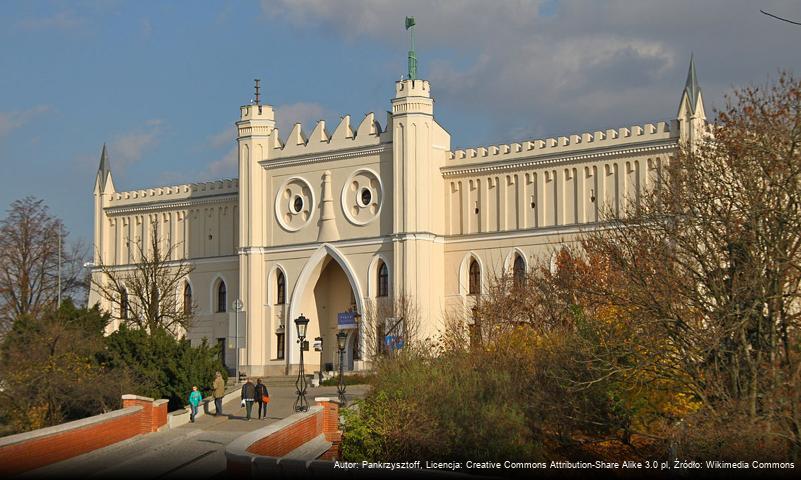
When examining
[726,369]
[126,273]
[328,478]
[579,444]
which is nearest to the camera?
[328,478]

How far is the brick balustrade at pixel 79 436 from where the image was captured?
2675 cm

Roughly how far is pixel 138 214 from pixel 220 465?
41456 mm

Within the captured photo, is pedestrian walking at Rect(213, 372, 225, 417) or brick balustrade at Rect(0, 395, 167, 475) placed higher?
pedestrian walking at Rect(213, 372, 225, 417)

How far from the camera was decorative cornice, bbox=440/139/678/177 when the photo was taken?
54250mm

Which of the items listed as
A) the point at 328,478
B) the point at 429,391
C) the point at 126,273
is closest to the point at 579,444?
the point at 429,391

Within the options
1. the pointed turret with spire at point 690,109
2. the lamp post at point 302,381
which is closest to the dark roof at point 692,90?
the pointed turret with spire at point 690,109

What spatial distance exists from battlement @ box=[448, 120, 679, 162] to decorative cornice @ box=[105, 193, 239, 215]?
1225cm

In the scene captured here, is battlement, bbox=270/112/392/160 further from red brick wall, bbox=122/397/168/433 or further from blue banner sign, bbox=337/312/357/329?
red brick wall, bbox=122/397/168/433

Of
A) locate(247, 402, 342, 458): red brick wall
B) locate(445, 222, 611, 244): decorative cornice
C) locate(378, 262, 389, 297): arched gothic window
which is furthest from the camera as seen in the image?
locate(378, 262, 389, 297): arched gothic window

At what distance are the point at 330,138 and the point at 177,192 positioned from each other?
1047 centimetres

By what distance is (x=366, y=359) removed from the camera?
56.6m

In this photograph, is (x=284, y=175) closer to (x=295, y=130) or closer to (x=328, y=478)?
(x=295, y=130)

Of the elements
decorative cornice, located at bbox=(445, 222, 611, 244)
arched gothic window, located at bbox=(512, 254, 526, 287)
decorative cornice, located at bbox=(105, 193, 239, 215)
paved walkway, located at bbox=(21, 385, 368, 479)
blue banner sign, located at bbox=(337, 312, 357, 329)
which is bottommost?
paved walkway, located at bbox=(21, 385, 368, 479)

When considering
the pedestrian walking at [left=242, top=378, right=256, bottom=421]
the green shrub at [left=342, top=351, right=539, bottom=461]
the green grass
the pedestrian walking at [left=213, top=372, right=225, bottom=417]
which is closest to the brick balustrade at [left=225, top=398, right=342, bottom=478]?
the green shrub at [left=342, top=351, right=539, bottom=461]
